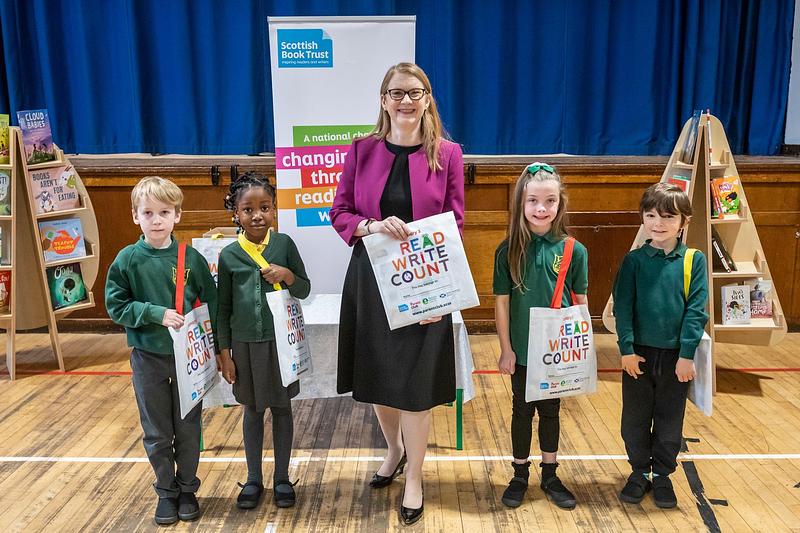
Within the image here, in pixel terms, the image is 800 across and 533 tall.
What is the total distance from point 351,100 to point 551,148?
2011 millimetres

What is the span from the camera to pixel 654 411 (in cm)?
262

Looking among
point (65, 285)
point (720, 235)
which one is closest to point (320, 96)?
point (65, 285)

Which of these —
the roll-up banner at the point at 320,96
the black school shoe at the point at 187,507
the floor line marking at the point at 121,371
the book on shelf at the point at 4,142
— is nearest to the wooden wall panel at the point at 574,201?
the book on shelf at the point at 4,142

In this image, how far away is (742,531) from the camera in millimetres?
2518

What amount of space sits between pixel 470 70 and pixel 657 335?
9.36 feet

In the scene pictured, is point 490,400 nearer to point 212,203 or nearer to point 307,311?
point 307,311

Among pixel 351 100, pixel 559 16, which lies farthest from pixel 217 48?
pixel 559 16

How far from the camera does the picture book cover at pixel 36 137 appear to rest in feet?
13.2

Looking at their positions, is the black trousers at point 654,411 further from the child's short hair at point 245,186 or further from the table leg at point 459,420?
the child's short hair at point 245,186

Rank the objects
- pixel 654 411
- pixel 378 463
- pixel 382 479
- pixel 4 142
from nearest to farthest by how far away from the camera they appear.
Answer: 1. pixel 654 411
2. pixel 382 479
3. pixel 378 463
4. pixel 4 142

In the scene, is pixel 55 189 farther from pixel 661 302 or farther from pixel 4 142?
pixel 661 302

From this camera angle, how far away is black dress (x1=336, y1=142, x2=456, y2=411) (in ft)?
7.84

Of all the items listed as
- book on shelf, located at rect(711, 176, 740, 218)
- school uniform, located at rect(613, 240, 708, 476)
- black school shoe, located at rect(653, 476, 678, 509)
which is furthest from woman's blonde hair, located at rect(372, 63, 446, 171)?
book on shelf, located at rect(711, 176, 740, 218)

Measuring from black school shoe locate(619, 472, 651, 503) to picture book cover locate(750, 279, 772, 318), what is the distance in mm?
1594
